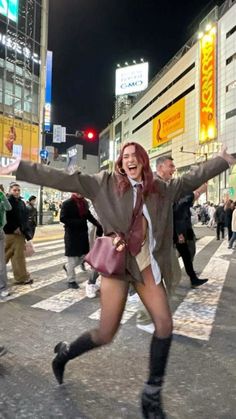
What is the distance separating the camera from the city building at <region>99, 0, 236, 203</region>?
4959 centimetres

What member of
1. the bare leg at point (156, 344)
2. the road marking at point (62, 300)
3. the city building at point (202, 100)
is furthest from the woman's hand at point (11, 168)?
the city building at point (202, 100)

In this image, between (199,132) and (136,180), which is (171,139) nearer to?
(199,132)

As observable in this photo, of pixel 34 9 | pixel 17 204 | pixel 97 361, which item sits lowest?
pixel 97 361

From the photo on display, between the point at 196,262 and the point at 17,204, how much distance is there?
5652 millimetres

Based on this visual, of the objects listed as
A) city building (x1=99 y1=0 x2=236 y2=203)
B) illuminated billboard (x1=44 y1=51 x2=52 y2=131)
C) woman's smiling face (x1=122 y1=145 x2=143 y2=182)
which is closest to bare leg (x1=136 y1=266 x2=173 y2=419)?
woman's smiling face (x1=122 y1=145 x2=143 y2=182)

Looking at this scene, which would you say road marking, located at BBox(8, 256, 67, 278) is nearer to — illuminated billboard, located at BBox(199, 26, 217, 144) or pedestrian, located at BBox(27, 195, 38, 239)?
pedestrian, located at BBox(27, 195, 38, 239)

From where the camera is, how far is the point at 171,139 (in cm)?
7281

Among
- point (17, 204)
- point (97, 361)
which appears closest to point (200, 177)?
point (97, 361)

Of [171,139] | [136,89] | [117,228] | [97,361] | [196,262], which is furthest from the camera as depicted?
Answer: [136,89]

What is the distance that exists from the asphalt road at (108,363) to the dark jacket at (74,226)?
814 mm

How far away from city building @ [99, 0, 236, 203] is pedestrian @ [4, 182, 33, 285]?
98.2ft

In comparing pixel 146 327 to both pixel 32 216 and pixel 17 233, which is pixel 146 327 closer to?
pixel 17 233

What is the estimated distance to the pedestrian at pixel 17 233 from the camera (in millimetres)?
7711

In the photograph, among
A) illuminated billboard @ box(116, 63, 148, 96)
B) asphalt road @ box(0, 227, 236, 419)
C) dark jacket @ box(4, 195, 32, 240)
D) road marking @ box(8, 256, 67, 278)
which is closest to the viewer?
asphalt road @ box(0, 227, 236, 419)
